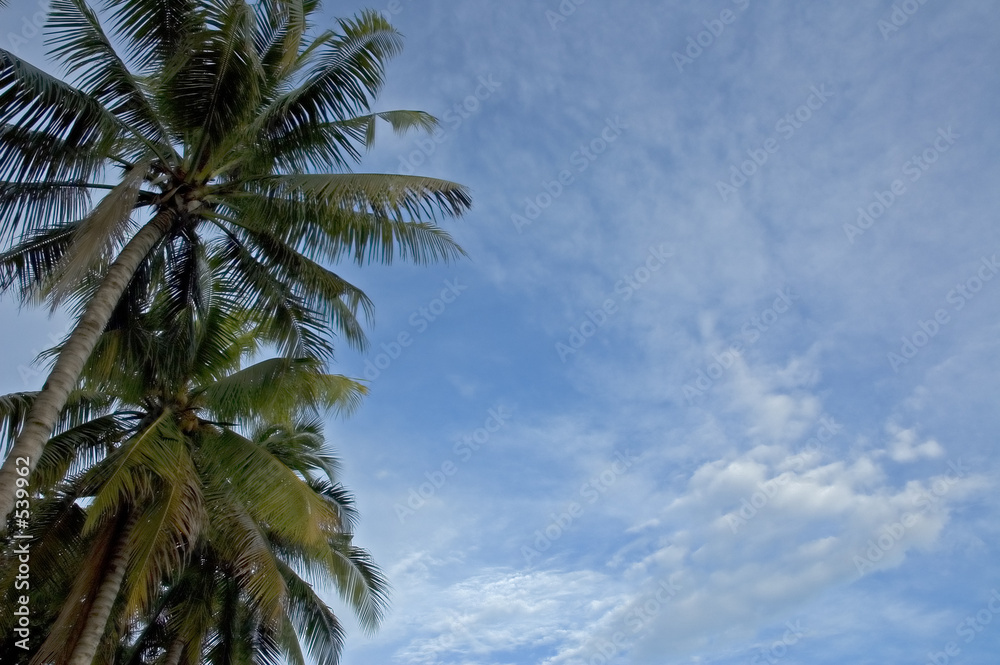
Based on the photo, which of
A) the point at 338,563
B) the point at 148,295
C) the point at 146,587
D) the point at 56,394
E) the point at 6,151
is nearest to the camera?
the point at 56,394

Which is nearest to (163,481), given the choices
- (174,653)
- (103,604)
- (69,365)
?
(103,604)

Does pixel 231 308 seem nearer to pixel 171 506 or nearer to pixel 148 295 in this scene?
pixel 148 295

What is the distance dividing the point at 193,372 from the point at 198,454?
1.41 metres

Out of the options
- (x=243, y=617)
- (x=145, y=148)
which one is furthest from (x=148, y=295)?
(x=243, y=617)

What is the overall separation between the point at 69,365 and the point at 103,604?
4620mm

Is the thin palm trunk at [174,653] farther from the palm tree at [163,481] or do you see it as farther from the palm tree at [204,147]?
the palm tree at [204,147]

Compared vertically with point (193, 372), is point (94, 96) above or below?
above

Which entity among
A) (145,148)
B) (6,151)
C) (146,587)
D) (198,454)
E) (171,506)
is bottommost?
(146,587)

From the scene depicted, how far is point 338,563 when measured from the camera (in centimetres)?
1598

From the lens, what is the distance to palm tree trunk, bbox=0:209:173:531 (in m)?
6.93

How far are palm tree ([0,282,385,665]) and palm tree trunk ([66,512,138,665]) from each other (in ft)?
0.06

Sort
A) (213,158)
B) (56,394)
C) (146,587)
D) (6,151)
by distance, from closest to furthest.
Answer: (56,394)
(6,151)
(213,158)
(146,587)

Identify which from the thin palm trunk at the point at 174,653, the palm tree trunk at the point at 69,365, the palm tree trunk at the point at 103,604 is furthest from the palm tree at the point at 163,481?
the palm tree trunk at the point at 69,365

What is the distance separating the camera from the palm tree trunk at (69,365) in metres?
6.93
